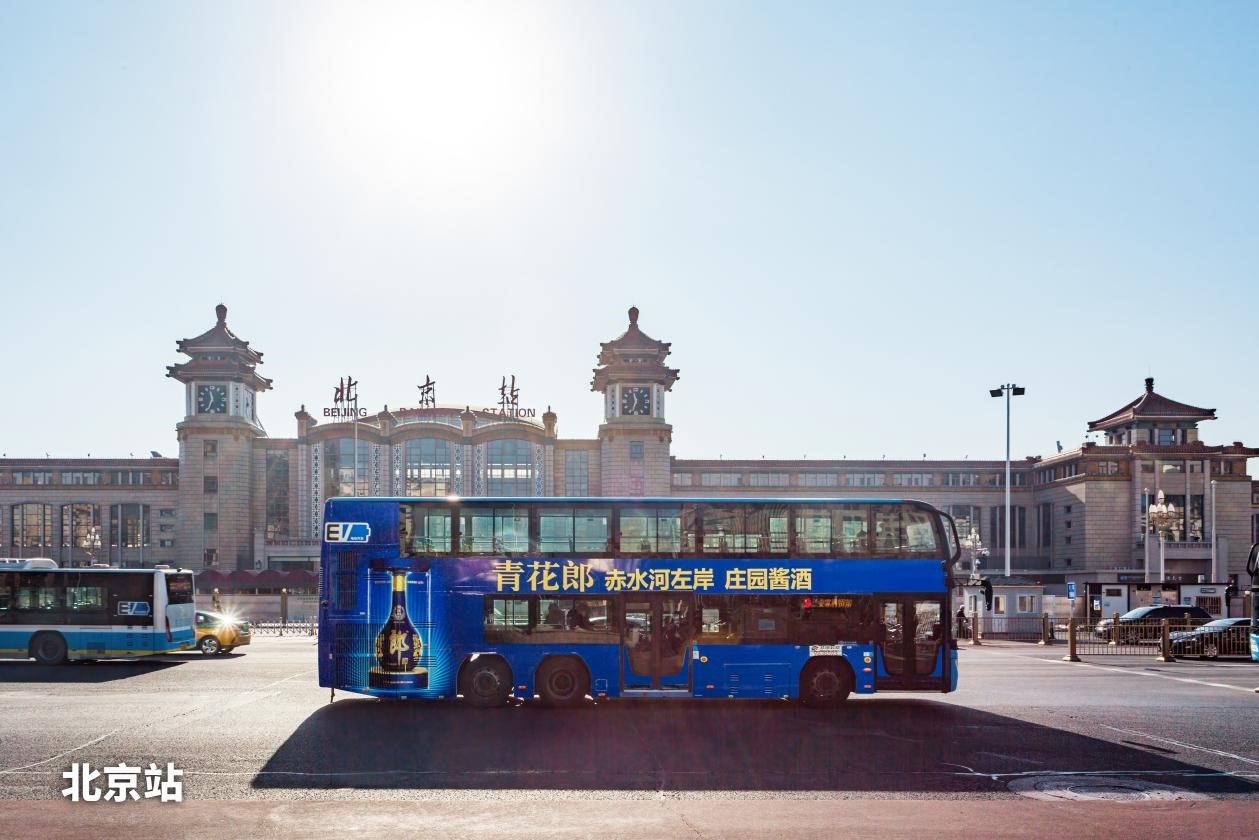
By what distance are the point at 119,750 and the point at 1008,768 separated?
1239 cm

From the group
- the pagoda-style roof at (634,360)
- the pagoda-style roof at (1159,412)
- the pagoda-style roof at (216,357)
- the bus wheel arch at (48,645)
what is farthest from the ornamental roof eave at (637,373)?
the bus wheel arch at (48,645)

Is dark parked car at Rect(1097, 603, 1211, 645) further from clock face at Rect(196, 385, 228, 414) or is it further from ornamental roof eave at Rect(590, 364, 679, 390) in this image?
clock face at Rect(196, 385, 228, 414)

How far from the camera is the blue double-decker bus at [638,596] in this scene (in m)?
18.5

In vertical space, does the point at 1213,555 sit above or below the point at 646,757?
below

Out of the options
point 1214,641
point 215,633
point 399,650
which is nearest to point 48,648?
point 215,633

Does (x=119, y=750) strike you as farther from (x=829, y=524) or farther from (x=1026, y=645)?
(x=1026, y=645)

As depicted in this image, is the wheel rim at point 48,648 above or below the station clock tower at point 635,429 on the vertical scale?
below

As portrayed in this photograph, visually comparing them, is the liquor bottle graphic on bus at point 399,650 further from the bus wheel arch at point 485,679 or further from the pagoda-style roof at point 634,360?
the pagoda-style roof at point 634,360

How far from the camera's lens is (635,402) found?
3233 inches

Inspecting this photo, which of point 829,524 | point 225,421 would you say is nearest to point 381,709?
point 829,524

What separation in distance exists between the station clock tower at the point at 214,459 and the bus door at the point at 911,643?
235 feet

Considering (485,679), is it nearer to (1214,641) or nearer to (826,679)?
(826,679)

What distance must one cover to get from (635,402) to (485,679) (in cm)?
6383

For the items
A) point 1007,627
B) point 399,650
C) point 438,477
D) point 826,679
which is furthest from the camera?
point 438,477
